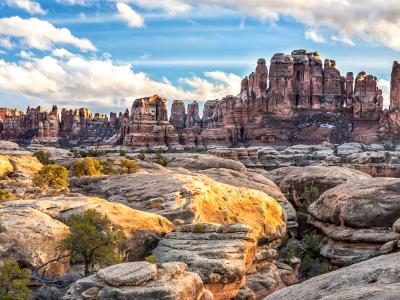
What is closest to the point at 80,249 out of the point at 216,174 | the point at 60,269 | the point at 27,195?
the point at 60,269

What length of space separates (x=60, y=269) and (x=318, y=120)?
145 meters

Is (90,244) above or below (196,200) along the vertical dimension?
below

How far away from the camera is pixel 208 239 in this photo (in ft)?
82.7

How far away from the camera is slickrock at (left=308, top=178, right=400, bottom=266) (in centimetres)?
3334

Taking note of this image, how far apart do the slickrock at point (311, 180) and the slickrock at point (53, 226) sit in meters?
33.9

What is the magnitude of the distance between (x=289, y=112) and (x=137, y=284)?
152m

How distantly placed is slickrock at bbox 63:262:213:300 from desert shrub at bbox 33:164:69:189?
25153 mm

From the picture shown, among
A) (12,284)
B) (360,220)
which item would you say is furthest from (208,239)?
(360,220)

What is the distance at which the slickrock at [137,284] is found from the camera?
15727 mm

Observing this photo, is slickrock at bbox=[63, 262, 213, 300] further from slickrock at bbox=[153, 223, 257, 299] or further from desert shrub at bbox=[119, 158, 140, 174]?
desert shrub at bbox=[119, 158, 140, 174]

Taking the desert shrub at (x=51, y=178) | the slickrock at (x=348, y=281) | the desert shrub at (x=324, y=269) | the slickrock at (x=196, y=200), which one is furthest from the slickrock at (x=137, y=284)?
the desert shrub at (x=51, y=178)

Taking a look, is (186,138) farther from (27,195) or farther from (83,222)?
(83,222)

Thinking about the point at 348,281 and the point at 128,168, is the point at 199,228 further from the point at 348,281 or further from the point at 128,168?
the point at 128,168

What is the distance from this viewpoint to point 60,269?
70.4ft
